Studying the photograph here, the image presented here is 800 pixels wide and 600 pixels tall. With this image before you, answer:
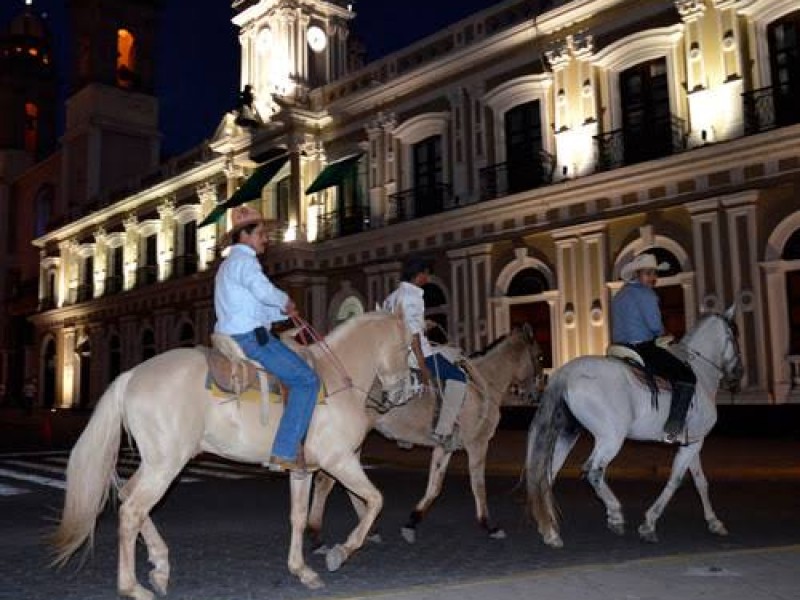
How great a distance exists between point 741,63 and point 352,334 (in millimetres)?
14648

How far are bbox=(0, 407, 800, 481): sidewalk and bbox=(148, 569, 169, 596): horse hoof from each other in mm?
8382

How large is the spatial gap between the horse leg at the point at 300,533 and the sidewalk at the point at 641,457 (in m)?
7.68

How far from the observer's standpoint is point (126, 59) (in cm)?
4269

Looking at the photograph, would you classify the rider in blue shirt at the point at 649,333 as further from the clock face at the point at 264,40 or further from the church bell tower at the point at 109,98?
the church bell tower at the point at 109,98

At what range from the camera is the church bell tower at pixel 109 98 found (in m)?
41.0

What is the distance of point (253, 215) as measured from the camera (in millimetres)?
5930

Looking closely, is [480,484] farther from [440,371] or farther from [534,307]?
[534,307]

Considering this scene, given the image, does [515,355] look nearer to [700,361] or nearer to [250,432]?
[700,361]

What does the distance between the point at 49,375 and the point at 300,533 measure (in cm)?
4208

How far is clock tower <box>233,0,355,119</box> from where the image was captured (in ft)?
94.5

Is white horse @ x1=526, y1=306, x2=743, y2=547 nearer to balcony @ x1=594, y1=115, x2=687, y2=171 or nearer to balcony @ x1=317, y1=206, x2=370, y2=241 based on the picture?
balcony @ x1=594, y1=115, x2=687, y2=171

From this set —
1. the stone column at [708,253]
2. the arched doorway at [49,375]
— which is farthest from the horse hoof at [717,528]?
the arched doorway at [49,375]

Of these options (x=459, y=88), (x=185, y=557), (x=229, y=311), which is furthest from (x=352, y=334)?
(x=459, y=88)

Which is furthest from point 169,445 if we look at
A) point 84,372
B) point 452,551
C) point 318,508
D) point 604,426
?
point 84,372
